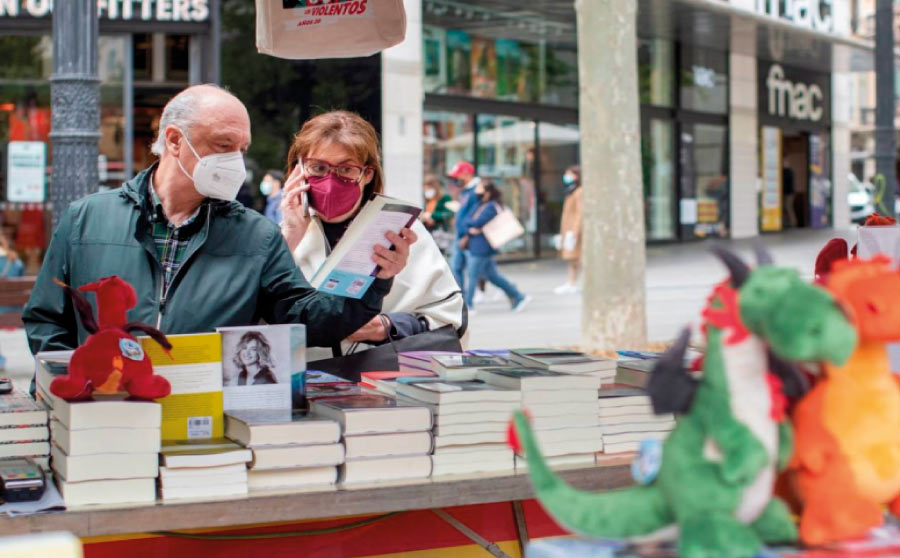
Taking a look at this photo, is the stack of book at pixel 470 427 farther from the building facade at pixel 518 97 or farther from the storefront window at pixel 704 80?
the storefront window at pixel 704 80

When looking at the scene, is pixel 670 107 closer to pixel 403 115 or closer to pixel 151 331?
pixel 403 115

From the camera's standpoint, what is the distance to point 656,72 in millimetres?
24406

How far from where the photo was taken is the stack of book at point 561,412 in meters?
2.50

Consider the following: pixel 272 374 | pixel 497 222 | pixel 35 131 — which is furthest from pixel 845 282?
pixel 35 131

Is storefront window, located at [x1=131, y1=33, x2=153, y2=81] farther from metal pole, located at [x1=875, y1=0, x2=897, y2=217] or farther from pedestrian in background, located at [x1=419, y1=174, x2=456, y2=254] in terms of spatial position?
metal pole, located at [x1=875, y1=0, x2=897, y2=217]

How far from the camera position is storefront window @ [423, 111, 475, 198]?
61.2 feet

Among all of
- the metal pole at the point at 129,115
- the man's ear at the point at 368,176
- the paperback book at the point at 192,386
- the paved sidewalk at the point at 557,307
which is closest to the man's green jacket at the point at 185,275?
the man's ear at the point at 368,176

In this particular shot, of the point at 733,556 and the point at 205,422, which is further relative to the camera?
A: the point at 205,422

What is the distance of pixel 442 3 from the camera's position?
1811cm

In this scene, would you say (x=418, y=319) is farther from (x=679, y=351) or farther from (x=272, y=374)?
(x=679, y=351)

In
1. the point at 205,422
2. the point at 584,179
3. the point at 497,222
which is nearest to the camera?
the point at 205,422

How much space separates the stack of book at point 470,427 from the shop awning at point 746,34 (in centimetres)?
1742

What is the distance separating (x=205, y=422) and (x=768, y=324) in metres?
1.38

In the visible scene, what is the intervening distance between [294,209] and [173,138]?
0.71m
